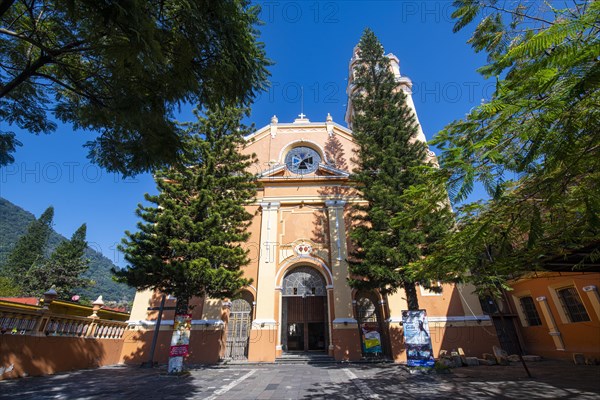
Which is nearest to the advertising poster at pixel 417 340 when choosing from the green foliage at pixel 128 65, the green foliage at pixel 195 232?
the green foliage at pixel 195 232

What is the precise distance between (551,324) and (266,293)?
13039mm

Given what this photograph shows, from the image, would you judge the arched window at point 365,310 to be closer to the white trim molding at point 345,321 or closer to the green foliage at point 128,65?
the white trim molding at point 345,321

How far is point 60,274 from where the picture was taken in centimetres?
2839

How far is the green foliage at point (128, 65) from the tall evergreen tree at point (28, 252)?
3693cm

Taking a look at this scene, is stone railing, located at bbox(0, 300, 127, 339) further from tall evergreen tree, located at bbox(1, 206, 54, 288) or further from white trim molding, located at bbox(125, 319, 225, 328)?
tall evergreen tree, located at bbox(1, 206, 54, 288)

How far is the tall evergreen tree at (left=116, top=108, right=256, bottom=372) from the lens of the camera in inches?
361

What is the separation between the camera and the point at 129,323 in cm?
1286

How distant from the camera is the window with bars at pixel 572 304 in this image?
10711 millimetres

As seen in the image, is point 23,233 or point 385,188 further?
point 23,233

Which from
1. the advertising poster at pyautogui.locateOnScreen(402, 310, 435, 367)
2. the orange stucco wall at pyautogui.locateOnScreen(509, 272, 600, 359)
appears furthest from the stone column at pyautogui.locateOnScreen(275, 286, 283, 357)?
the orange stucco wall at pyautogui.locateOnScreen(509, 272, 600, 359)

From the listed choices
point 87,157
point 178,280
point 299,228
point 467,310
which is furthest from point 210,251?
point 467,310

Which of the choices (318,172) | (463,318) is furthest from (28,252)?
(463,318)

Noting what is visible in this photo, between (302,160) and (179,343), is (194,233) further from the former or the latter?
(302,160)

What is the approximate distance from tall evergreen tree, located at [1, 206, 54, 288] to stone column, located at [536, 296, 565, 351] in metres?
45.1
